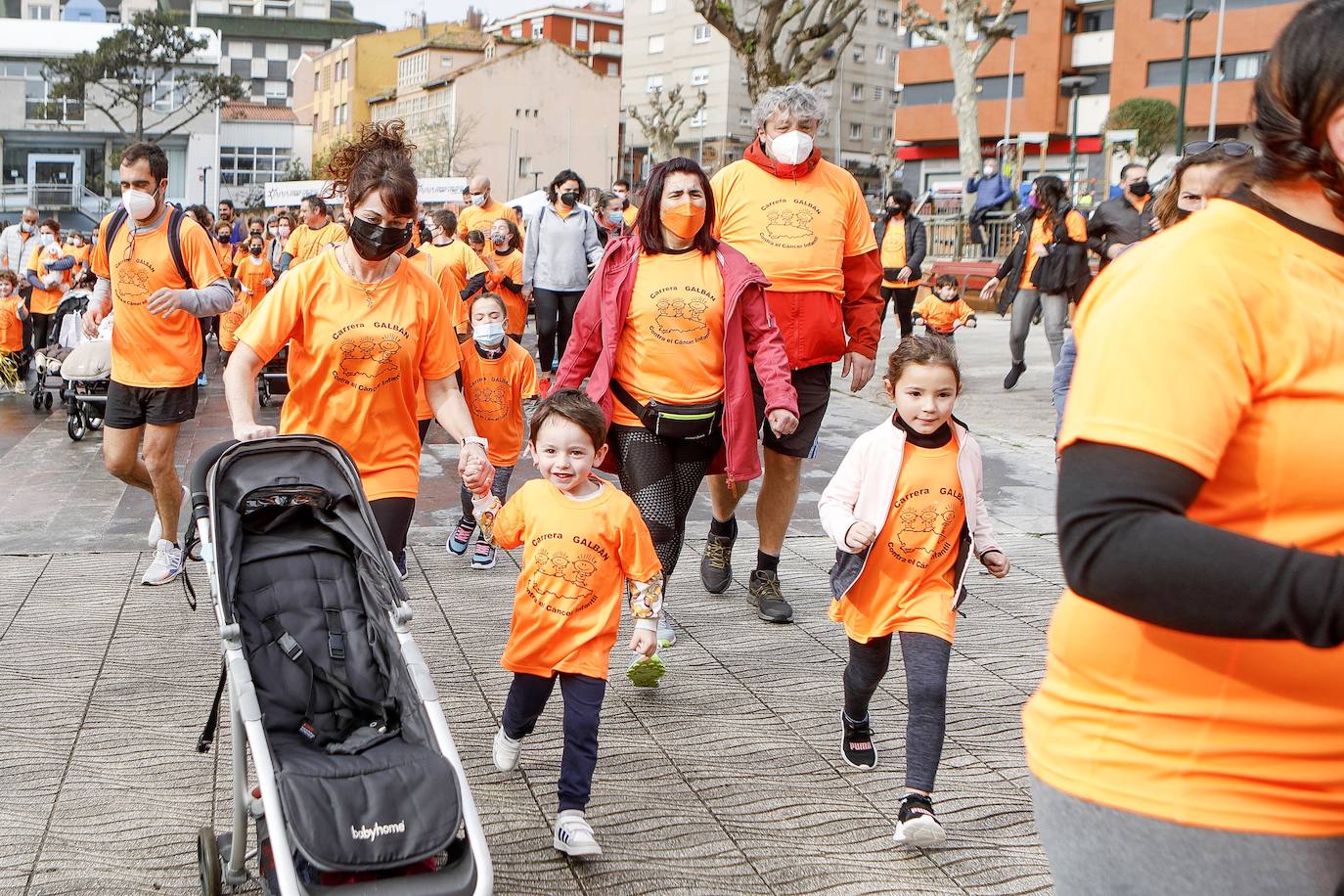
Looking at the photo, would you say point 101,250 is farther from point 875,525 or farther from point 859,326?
point 875,525

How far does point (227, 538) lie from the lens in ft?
12.0

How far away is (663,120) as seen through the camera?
179 feet

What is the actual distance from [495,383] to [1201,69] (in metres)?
58.1

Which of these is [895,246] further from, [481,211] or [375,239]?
[375,239]

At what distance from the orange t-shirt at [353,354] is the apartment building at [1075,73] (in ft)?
173

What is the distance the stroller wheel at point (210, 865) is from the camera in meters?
3.52

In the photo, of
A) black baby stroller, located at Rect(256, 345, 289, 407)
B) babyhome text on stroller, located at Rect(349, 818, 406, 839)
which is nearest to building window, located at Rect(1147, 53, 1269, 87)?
black baby stroller, located at Rect(256, 345, 289, 407)

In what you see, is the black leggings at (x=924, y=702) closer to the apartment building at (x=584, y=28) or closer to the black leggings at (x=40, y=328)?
the black leggings at (x=40, y=328)

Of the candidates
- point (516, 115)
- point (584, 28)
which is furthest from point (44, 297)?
point (584, 28)

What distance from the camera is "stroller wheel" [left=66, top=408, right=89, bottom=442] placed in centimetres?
1161

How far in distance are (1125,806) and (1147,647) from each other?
20 cm

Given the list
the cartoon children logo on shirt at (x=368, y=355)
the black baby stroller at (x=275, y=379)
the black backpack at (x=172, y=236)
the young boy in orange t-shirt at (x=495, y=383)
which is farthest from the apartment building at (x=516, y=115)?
the cartoon children logo on shirt at (x=368, y=355)

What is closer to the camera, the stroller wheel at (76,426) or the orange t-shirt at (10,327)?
the stroller wheel at (76,426)

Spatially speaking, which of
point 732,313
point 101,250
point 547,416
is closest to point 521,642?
Result: point 547,416
